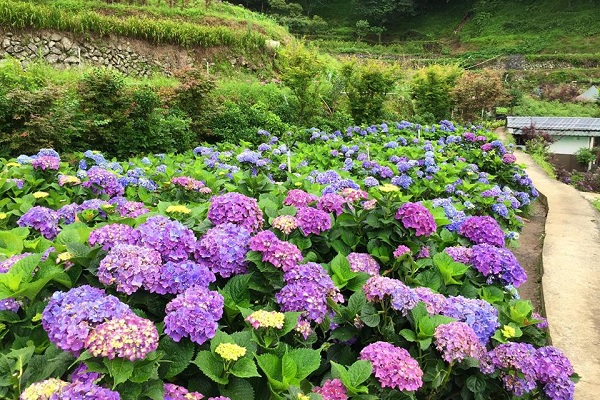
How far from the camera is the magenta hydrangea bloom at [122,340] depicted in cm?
109

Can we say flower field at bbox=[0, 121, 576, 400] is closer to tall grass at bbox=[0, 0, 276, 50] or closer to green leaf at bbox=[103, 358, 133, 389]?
Answer: green leaf at bbox=[103, 358, 133, 389]

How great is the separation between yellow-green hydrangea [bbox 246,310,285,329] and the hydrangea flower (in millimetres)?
557

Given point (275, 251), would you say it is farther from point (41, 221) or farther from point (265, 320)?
point (41, 221)

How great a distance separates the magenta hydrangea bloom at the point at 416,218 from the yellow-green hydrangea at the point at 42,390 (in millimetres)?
1560

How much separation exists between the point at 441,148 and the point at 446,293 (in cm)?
480

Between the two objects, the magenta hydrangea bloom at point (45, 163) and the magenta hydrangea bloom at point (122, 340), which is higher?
the magenta hydrangea bloom at point (122, 340)

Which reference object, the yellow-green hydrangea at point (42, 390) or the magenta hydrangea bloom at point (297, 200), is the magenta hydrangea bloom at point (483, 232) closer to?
the magenta hydrangea bloom at point (297, 200)

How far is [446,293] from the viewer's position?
6.89 ft

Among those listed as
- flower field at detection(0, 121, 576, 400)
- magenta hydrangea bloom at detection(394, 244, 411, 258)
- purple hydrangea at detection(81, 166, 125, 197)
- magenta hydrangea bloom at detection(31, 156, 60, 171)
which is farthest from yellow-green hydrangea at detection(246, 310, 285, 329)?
magenta hydrangea bloom at detection(31, 156, 60, 171)

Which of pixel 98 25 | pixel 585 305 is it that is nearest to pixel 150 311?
pixel 585 305

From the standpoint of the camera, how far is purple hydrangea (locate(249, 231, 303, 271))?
65.2 inches

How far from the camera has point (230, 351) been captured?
1257 millimetres

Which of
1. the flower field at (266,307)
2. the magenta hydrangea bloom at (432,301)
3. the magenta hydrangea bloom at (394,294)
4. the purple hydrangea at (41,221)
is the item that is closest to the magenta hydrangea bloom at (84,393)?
the flower field at (266,307)

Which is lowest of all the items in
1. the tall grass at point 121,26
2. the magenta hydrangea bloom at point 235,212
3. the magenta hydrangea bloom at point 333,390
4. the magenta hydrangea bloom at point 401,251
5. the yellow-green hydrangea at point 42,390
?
the magenta hydrangea bloom at point 333,390
